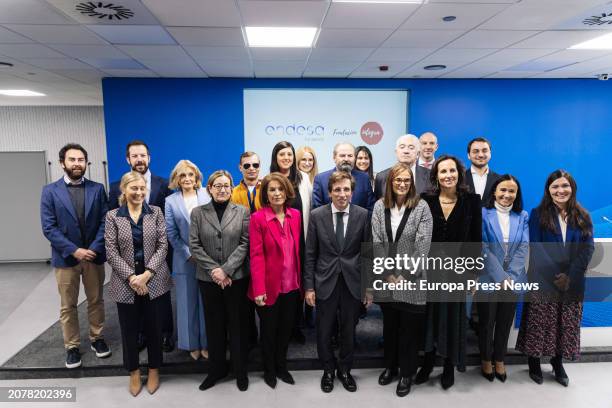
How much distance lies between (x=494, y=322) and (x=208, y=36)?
3668 millimetres

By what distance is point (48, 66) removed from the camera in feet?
16.2

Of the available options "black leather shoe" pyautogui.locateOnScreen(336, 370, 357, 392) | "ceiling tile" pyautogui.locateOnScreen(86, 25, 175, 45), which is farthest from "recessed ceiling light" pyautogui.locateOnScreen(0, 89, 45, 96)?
"black leather shoe" pyautogui.locateOnScreen(336, 370, 357, 392)

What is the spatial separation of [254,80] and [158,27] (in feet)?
8.49

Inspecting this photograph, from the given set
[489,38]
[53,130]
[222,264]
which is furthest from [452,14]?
[53,130]

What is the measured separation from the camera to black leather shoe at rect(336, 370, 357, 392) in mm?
2848

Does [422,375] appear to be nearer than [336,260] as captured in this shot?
No

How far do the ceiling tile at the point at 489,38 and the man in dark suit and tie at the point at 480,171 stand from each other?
130cm

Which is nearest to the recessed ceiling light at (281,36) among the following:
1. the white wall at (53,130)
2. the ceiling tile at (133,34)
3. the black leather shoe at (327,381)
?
the ceiling tile at (133,34)

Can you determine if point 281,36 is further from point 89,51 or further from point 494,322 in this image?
point 494,322

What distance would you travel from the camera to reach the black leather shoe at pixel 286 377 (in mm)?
2939

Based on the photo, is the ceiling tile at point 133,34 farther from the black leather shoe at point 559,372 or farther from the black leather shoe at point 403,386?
the black leather shoe at point 559,372

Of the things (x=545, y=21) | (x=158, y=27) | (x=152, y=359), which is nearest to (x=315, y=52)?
(x=158, y=27)

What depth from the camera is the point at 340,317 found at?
2.80 metres

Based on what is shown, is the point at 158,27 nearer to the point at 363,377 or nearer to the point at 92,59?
the point at 92,59
